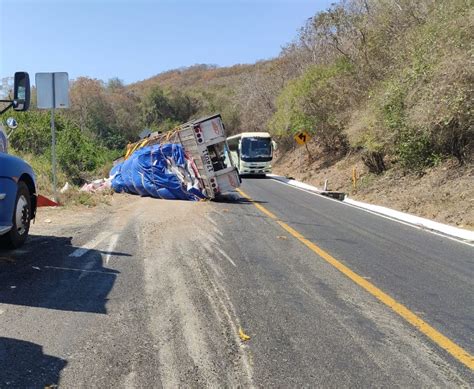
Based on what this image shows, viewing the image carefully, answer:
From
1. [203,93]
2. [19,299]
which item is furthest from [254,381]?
[203,93]

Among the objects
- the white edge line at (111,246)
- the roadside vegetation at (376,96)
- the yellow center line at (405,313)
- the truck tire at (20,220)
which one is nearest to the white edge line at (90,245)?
the white edge line at (111,246)

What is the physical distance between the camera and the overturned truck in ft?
54.7

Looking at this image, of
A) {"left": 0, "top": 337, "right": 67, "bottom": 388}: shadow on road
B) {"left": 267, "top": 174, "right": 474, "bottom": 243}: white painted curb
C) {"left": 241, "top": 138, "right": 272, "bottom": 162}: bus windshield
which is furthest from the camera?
{"left": 241, "top": 138, "right": 272, "bottom": 162}: bus windshield

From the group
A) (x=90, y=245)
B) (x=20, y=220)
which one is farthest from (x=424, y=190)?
(x=20, y=220)

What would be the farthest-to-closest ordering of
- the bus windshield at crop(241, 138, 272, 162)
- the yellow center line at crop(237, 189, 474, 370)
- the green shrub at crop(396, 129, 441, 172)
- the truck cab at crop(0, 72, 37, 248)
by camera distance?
1. the bus windshield at crop(241, 138, 272, 162)
2. the green shrub at crop(396, 129, 441, 172)
3. the truck cab at crop(0, 72, 37, 248)
4. the yellow center line at crop(237, 189, 474, 370)

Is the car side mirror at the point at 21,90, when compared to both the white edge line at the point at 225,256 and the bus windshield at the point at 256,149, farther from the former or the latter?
the bus windshield at the point at 256,149

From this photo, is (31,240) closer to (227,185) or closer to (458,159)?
(227,185)

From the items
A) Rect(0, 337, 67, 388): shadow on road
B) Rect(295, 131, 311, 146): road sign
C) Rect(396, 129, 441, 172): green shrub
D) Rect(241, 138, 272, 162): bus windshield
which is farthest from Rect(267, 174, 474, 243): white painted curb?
Rect(295, 131, 311, 146): road sign

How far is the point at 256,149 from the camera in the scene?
116 ft

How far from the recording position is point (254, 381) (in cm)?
375

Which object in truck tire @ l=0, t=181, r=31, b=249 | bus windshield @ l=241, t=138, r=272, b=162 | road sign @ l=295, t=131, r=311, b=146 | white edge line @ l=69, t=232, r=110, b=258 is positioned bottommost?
white edge line @ l=69, t=232, r=110, b=258

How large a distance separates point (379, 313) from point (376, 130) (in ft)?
61.6

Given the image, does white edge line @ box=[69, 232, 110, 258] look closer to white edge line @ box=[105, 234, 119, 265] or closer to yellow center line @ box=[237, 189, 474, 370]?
white edge line @ box=[105, 234, 119, 265]

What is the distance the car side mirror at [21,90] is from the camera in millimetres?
6992
